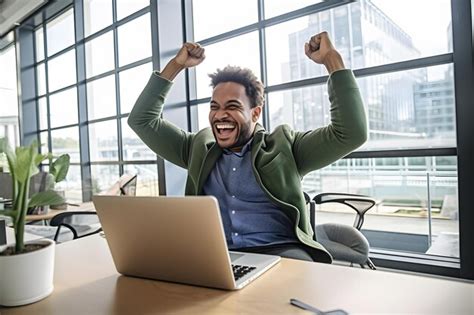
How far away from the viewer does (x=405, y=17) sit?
2387 millimetres

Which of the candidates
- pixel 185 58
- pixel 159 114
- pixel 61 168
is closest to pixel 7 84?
pixel 61 168

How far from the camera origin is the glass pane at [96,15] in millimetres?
4375

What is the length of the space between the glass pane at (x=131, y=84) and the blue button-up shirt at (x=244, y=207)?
2.82m

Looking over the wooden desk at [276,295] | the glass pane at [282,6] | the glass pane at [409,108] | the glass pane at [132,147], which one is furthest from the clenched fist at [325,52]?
the glass pane at [132,147]

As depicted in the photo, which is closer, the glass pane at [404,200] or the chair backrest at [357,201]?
the chair backrest at [357,201]

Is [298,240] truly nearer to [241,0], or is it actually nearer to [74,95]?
[241,0]

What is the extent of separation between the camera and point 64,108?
4.62 m

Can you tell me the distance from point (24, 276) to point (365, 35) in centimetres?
259

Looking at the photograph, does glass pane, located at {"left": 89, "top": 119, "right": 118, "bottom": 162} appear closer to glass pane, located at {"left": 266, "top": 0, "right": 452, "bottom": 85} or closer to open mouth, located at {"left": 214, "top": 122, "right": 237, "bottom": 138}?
glass pane, located at {"left": 266, "top": 0, "right": 452, "bottom": 85}

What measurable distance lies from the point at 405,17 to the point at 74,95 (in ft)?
13.4

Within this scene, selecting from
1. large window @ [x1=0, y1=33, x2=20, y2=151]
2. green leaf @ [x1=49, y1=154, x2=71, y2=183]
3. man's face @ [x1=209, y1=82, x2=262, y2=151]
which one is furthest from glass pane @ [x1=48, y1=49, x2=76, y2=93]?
man's face @ [x1=209, y1=82, x2=262, y2=151]

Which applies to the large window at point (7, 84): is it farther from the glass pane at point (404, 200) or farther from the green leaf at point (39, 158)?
the glass pane at point (404, 200)

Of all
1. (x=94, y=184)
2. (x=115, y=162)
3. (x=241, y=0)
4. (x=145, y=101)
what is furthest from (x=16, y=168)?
(x=94, y=184)

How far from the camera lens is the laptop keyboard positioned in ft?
2.69
